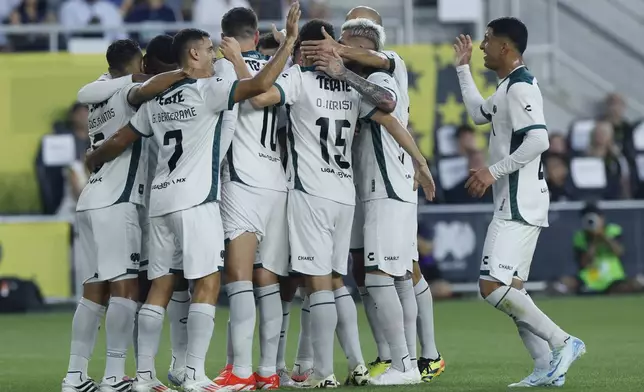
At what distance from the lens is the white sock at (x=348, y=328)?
904cm

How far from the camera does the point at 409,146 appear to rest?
8.89 meters

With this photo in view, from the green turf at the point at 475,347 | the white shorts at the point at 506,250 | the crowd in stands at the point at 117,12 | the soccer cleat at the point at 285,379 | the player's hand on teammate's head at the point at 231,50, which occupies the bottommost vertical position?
the green turf at the point at 475,347

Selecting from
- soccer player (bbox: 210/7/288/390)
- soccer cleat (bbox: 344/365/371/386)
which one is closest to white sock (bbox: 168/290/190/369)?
soccer player (bbox: 210/7/288/390)

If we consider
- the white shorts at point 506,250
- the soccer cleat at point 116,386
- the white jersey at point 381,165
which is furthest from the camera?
the white jersey at point 381,165

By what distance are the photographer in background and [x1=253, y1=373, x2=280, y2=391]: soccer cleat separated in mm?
9855

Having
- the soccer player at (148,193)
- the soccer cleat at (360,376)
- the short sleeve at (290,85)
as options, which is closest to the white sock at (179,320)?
the soccer player at (148,193)

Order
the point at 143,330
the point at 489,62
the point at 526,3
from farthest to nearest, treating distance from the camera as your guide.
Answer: the point at 526,3
the point at 489,62
the point at 143,330

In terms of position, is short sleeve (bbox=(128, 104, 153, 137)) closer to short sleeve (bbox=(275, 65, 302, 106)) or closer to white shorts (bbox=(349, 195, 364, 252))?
short sleeve (bbox=(275, 65, 302, 106))

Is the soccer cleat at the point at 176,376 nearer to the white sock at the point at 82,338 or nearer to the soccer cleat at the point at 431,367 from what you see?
the white sock at the point at 82,338

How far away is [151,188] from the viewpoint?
8562 mm

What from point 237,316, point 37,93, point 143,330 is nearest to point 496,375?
point 237,316

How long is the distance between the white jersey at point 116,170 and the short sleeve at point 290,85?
0.98 metres

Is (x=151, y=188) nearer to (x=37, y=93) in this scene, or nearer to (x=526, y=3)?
Answer: (x=37, y=93)

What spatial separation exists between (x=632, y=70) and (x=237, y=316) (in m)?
14.1
